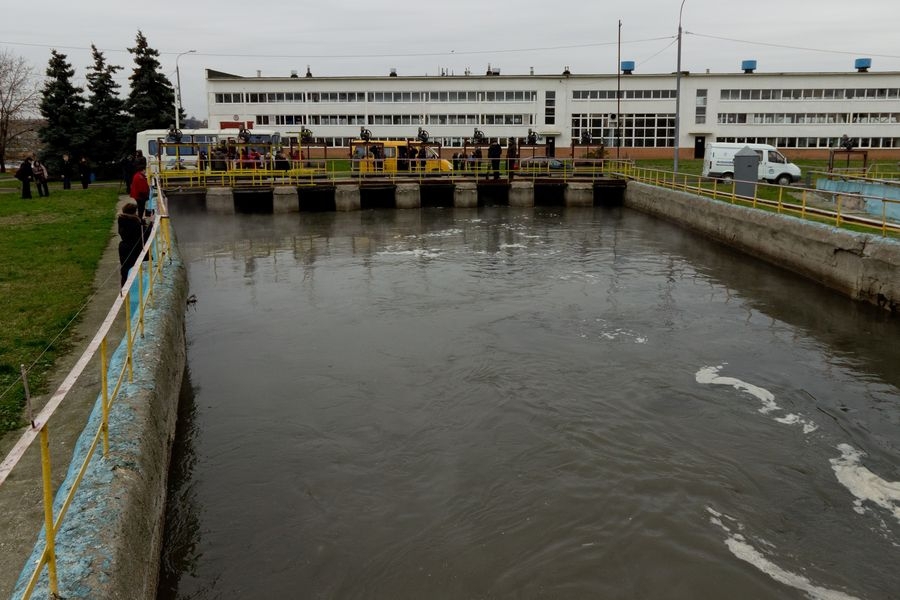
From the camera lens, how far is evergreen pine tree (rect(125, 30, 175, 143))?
45062 millimetres

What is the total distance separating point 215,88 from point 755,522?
63.0 metres

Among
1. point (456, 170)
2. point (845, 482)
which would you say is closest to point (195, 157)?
→ point (456, 170)

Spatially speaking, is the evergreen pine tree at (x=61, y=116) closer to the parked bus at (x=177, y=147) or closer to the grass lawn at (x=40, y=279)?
the parked bus at (x=177, y=147)

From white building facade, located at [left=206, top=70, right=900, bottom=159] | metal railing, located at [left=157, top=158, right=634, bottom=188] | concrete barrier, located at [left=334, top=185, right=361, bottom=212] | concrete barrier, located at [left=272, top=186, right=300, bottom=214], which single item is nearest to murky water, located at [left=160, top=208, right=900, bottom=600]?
concrete barrier, located at [left=272, top=186, right=300, bottom=214]

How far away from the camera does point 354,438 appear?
7.77 m

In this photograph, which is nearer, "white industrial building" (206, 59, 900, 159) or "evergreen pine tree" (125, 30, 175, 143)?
"evergreen pine tree" (125, 30, 175, 143)

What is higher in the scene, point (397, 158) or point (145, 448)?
point (397, 158)

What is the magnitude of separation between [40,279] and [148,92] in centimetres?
3828

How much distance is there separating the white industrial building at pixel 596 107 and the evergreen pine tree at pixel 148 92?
13.9 metres

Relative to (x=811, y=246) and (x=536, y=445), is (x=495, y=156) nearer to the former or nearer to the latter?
(x=811, y=246)

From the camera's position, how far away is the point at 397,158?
3391 cm

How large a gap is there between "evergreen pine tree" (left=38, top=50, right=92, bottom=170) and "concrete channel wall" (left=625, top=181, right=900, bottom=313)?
3279 cm

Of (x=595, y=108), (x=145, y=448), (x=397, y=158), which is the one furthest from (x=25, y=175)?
(x=595, y=108)

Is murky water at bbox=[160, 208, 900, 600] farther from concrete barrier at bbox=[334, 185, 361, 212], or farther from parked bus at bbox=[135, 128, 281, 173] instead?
parked bus at bbox=[135, 128, 281, 173]
